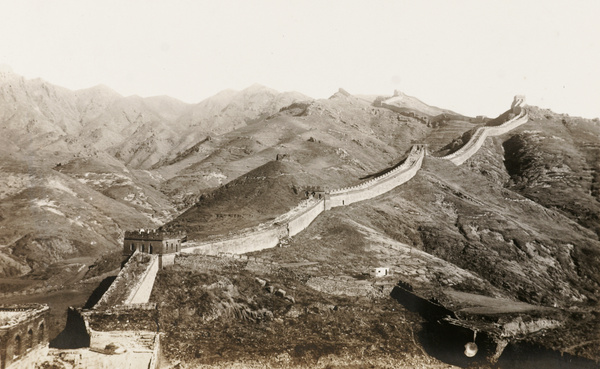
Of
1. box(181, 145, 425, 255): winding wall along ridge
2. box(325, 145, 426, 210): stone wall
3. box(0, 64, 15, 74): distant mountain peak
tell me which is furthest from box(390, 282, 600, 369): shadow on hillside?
box(0, 64, 15, 74): distant mountain peak

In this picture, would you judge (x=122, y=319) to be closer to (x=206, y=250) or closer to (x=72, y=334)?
(x=72, y=334)

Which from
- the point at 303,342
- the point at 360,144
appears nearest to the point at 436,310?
the point at 303,342

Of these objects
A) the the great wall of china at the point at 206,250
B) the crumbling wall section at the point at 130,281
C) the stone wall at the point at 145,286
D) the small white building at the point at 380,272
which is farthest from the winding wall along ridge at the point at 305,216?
the small white building at the point at 380,272

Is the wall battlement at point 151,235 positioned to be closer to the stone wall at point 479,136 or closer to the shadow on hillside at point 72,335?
the shadow on hillside at point 72,335

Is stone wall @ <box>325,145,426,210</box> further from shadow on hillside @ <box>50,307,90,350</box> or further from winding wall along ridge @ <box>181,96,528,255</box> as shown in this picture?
shadow on hillside @ <box>50,307,90,350</box>

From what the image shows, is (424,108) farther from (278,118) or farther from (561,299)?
(561,299)

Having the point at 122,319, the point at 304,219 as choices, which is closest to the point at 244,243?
the point at 304,219
